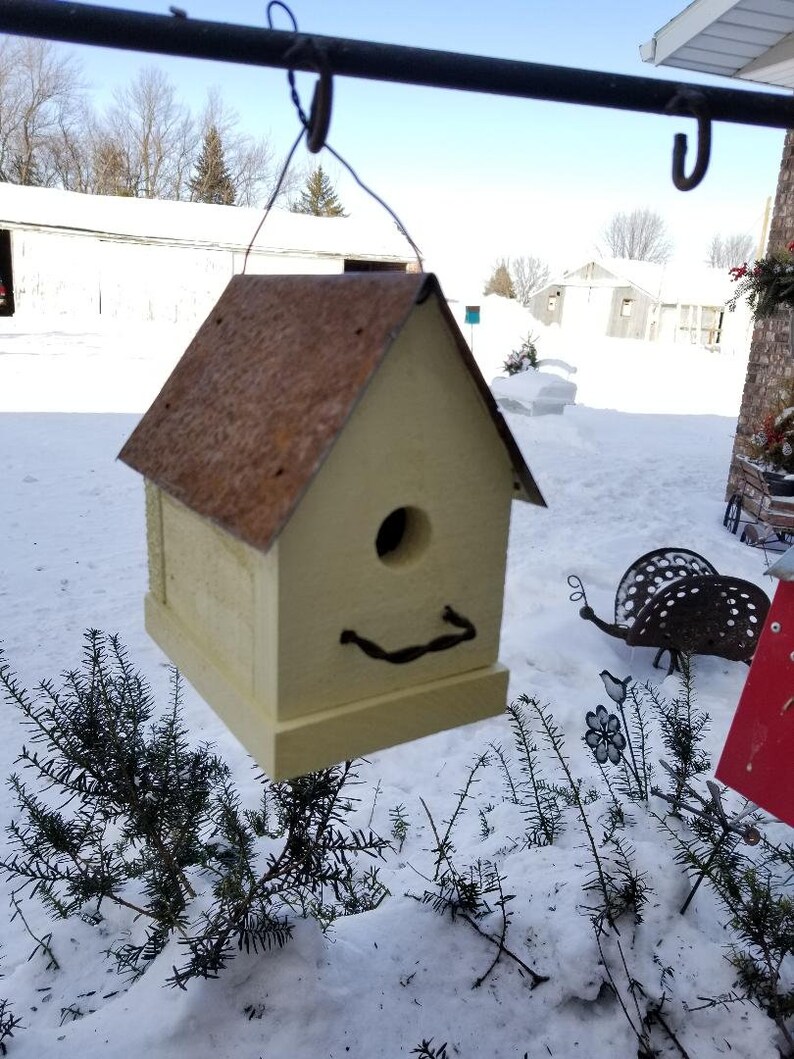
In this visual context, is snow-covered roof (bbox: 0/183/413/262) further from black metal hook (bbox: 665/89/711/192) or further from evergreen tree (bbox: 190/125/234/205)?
black metal hook (bbox: 665/89/711/192)

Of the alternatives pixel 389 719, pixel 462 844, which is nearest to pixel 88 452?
pixel 462 844

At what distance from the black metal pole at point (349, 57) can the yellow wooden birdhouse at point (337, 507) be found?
26cm

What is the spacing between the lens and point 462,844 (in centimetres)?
294

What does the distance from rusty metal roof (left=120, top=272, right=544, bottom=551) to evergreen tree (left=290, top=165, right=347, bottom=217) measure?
105 feet

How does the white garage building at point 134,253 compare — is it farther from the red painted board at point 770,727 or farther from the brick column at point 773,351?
the red painted board at point 770,727

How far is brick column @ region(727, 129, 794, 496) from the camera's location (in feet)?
22.6

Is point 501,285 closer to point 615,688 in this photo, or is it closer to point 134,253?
point 134,253

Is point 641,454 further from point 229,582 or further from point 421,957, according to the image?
point 229,582

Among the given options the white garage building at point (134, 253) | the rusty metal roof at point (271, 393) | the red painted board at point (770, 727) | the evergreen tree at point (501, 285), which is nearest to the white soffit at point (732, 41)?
the red painted board at point (770, 727)

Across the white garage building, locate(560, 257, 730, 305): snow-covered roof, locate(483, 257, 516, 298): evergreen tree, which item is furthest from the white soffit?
locate(483, 257, 516, 298): evergreen tree

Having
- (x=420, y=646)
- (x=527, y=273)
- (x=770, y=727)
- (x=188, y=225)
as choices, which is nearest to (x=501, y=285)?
(x=527, y=273)

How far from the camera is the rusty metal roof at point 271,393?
967 millimetres

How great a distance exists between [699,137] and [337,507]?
0.72 meters

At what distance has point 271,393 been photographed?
3.55 ft
